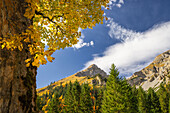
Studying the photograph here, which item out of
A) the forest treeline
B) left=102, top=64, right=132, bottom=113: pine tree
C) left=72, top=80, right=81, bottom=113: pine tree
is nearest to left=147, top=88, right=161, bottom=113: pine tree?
the forest treeline

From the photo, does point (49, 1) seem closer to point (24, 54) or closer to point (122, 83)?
point (24, 54)

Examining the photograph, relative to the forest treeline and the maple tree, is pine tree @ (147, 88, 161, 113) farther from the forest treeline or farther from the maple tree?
the maple tree

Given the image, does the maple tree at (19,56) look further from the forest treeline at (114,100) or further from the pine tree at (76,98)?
the pine tree at (76,98)

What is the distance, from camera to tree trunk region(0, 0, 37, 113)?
2.18 meters

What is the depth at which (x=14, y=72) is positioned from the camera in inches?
93.6

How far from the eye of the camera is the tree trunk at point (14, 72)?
2178 mm

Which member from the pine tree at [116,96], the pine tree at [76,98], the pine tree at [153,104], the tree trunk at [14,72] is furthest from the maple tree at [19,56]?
the pine tree at [153,104]

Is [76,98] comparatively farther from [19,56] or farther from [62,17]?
[19,56]

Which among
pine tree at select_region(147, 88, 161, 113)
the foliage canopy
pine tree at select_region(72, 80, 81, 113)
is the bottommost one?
pine tree at select_region(147, 88, 161, 113)

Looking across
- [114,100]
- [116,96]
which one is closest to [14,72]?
[114,100]

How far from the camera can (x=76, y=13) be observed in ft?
15.6

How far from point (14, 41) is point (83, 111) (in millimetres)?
33509

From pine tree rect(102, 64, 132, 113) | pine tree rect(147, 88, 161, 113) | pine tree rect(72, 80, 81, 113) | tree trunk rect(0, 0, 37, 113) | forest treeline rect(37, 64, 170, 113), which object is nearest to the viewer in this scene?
tree trunk rect(0, 0, 37, 113)

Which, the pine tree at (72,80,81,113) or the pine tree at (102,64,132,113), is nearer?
the pine tree at (102,64,132,113)
